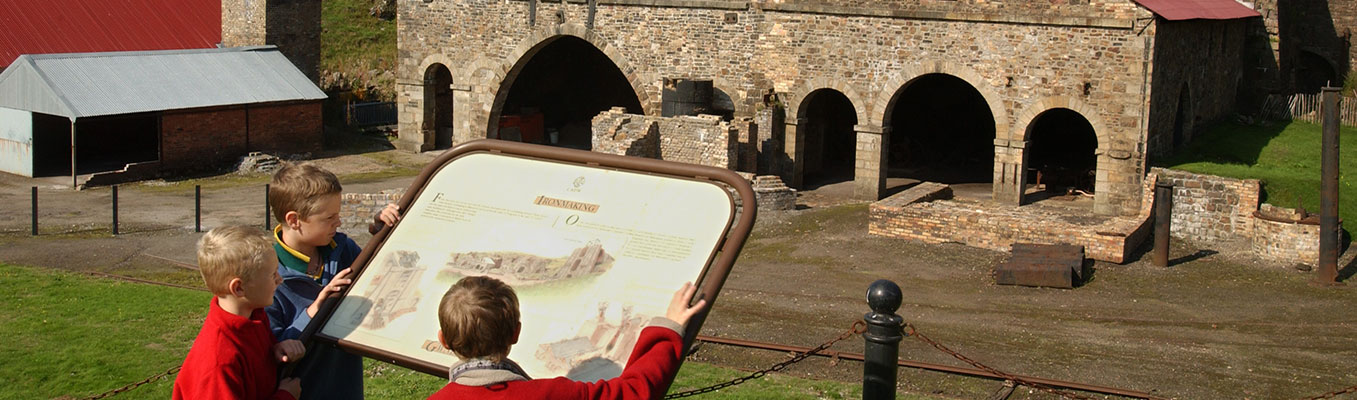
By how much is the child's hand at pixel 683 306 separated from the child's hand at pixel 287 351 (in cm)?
139

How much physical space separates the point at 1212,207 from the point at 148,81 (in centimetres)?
1813

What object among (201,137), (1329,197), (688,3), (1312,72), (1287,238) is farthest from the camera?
(1312,72)

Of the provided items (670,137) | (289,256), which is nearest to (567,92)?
(670,137)

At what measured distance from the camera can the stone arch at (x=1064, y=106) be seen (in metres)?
19.8

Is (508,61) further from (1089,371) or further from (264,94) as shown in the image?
(1089,371)

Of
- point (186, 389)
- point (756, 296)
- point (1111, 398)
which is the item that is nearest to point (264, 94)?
point (756, 296)

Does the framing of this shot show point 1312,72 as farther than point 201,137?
Yes

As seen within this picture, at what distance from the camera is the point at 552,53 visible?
29.4 metres

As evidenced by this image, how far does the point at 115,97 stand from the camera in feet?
73.6

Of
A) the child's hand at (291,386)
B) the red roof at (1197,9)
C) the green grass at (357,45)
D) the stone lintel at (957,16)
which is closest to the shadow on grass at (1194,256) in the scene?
the red roof at (1197,9)

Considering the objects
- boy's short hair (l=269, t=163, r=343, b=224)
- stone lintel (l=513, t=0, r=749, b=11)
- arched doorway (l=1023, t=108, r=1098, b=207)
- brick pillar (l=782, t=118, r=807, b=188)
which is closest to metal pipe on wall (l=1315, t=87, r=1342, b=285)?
arched doorway (l=1023, t=108, r=1098, b=207)

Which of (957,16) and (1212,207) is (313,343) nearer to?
(1212,207)

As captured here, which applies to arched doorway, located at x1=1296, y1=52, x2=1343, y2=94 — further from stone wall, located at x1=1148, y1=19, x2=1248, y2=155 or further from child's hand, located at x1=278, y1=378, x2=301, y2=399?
child's hand, located at x1=278, y1=378, x2=301, y2=399

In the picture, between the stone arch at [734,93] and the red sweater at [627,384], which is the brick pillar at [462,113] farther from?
the red sweater at [627,384]
